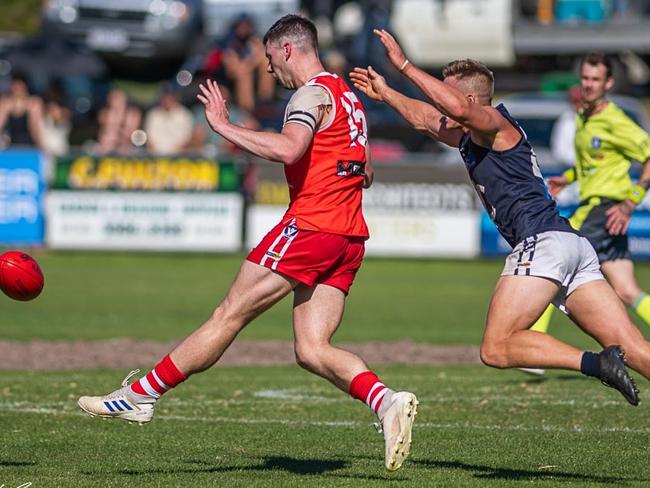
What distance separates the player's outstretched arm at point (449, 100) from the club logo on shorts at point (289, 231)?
100 centimetres

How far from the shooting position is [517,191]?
7570 mm

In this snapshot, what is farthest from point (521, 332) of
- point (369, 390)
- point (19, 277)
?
point (19, 277)

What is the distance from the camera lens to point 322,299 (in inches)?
296

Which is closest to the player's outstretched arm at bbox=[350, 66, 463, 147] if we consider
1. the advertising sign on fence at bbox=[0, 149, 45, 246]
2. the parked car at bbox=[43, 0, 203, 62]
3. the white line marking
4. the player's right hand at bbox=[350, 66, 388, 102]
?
the player's right hand at bbox=[350, 66, 388, 102]

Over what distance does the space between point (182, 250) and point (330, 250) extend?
1360 cm

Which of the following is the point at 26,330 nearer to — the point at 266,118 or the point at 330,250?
the point at 330,250

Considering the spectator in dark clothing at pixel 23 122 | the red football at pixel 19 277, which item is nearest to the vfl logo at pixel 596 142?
the red football at pixel 19 277

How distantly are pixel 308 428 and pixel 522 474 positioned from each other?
6.58 ft

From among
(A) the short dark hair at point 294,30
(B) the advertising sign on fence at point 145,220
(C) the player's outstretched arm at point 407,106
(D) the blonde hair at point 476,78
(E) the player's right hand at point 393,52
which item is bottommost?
(B) the advertising sign on fence at point 145,220

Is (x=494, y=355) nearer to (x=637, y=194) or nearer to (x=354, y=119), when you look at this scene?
(x=354, y=119)

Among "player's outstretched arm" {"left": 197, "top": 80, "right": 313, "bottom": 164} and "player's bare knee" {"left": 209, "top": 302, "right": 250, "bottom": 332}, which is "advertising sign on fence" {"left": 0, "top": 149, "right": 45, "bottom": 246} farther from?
"player's outstretched arm" {"left": 197, "top": 80, "right": 313, "bottom": 164}

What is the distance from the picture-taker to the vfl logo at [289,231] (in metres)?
7.36

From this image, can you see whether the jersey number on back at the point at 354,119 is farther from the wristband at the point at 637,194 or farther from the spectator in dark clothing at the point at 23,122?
the spectator in dark clothing at the point at 23,122

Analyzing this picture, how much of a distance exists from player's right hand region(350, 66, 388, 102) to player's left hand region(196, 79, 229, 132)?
1043mm
